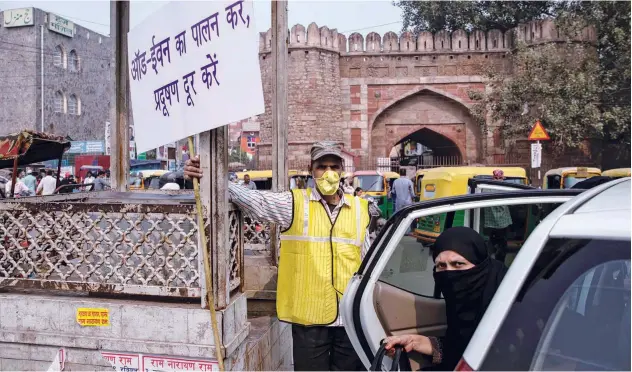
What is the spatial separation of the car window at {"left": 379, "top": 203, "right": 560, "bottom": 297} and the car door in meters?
0.16

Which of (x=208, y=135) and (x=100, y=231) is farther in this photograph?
(x=100, y=231)

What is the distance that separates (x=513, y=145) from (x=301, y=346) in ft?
65.7

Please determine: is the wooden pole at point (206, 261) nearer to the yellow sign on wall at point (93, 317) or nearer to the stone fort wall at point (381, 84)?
the yellow sign on wall at point (93, 317)

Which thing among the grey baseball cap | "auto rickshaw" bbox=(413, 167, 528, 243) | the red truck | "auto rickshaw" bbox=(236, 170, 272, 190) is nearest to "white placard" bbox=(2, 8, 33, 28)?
the red truck

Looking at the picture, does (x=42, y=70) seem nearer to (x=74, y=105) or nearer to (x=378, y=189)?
(x=74, y=105)

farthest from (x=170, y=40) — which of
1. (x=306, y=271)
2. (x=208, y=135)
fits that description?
(x=306, y=271)

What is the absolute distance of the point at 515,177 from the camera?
431 inches

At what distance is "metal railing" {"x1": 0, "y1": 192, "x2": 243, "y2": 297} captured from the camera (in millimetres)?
2848

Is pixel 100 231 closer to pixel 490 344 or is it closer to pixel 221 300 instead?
pixel 221 300

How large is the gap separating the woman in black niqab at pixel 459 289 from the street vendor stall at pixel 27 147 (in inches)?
139

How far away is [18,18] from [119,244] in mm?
26341

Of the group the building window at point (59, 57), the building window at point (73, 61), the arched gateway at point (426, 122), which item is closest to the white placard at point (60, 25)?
the building window at point (59, 57)

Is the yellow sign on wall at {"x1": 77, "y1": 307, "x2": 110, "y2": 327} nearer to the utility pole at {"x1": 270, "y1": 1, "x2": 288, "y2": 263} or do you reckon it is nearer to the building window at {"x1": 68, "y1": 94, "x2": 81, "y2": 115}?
the utility pole at {"x1": 270, "y1": 1, "x2": 288, "y2": 263}

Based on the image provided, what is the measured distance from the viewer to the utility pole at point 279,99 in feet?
13.3
